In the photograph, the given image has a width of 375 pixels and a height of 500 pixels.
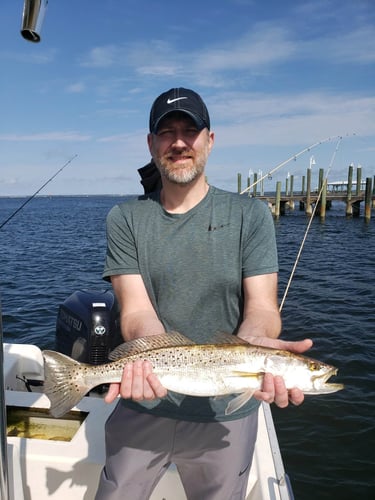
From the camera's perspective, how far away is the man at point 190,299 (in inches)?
127

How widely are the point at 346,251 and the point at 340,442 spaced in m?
22.8

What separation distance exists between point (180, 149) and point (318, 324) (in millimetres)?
11741

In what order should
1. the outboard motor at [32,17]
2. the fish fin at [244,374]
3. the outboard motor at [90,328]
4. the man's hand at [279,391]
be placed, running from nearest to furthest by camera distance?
1. the outboard motor at [32,17]
2. the man's hand at [279,391]
3. the fish fin at [244,374]
4. the outboard motor at [90,328]

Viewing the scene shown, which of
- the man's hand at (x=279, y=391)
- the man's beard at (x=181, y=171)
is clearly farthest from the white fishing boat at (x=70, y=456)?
the man's beard at (x=181, y=171)

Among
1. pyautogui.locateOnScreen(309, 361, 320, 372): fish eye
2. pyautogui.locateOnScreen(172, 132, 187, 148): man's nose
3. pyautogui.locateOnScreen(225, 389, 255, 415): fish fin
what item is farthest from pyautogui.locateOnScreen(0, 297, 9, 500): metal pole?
pyautogui.locateOnScreen(309, 361, 320, 372): fish eye

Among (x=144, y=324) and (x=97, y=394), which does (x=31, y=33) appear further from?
(x=97, y=394)

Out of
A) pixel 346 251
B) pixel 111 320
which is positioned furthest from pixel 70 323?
pixel 346 251

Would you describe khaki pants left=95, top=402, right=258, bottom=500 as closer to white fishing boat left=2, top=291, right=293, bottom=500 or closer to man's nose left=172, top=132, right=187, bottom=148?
white fishing boat left=2, top=291, right=293, bottom=500

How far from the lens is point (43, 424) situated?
4.81m

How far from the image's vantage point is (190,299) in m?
3.29

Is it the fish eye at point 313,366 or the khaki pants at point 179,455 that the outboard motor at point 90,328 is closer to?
the khaki pants at point 179,455

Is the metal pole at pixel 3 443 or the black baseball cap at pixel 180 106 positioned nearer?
the metal pole at pixel 3 443

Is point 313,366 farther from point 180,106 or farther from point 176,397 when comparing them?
point 180,106

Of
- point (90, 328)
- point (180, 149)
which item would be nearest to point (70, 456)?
point (90, 328)
